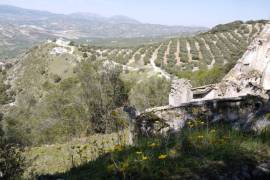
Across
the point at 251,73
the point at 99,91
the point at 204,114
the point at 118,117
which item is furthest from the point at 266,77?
the point at 99,91

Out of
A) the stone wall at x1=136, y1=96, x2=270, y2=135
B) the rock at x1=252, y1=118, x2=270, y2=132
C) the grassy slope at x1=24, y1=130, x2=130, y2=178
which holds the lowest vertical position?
the grassy slope at x1=24, y1=130, x2=130, y2=178

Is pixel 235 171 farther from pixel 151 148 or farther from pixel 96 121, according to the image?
pixel 96 121

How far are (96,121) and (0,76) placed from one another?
83799 mm

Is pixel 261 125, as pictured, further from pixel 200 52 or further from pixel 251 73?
pixel 200 52

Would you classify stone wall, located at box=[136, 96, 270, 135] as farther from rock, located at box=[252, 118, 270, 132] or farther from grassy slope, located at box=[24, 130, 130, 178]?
grassy slope, located at box=[24, 130, 130, 178]

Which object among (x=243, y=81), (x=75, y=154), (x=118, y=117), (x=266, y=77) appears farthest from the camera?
(x=243, y=81)

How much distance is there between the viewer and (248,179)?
Result: 5.01 metres

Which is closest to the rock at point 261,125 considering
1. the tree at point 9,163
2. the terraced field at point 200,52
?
the tree at point 9,163

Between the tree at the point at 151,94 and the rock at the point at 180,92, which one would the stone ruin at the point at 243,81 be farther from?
the tree at the point at 151,94

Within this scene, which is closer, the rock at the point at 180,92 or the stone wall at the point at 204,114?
the stone wall at the point at 204,114

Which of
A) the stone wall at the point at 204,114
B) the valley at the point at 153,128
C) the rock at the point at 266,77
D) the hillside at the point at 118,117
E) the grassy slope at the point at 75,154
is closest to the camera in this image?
the valley at the point at 153,128

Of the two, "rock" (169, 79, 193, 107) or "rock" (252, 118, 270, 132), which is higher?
"rock" (252, 118, 270, 132)

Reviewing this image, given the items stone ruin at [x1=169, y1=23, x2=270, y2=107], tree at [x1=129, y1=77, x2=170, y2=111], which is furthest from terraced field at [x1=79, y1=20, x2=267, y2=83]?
stone ruin at [x1=169, y1=23, x2=270, y2=107]

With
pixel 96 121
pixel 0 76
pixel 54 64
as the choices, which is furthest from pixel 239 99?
pixel 0 76
